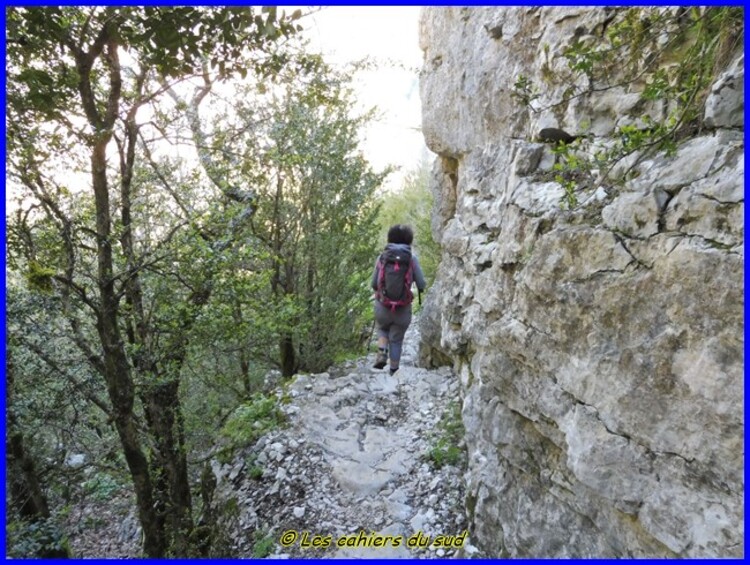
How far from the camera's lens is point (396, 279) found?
7.05 meters

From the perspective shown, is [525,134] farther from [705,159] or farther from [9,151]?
[9,151]

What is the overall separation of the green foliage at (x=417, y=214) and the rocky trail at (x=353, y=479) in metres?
6.18

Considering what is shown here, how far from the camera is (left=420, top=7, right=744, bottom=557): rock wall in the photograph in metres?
2.52

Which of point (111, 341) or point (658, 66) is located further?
point (111, 341)

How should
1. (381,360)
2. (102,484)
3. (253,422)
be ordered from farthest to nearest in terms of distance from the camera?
1. (381,360)
2. (253,422)
3. (102,484)

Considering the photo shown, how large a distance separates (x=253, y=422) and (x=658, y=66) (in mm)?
6850

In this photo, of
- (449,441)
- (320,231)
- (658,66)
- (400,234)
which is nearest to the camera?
(658,66)

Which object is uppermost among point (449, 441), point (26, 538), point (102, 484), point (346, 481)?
point (26, 538)

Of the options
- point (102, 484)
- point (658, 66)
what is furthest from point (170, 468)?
point (658, 66)

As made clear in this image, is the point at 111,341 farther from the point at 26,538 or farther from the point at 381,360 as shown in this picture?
the point at 381,360

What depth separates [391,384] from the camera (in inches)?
342

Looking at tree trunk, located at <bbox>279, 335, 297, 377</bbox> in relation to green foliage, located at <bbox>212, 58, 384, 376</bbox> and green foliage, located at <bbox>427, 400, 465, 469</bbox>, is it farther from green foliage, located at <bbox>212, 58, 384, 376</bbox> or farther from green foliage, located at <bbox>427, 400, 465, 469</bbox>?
green foliage, located at <bbox>427, 400, 465, 469</bbox>

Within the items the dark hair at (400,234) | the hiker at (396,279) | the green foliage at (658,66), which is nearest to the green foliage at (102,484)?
the hiker at (396,279)

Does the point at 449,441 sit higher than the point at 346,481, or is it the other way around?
the point at 449,441
